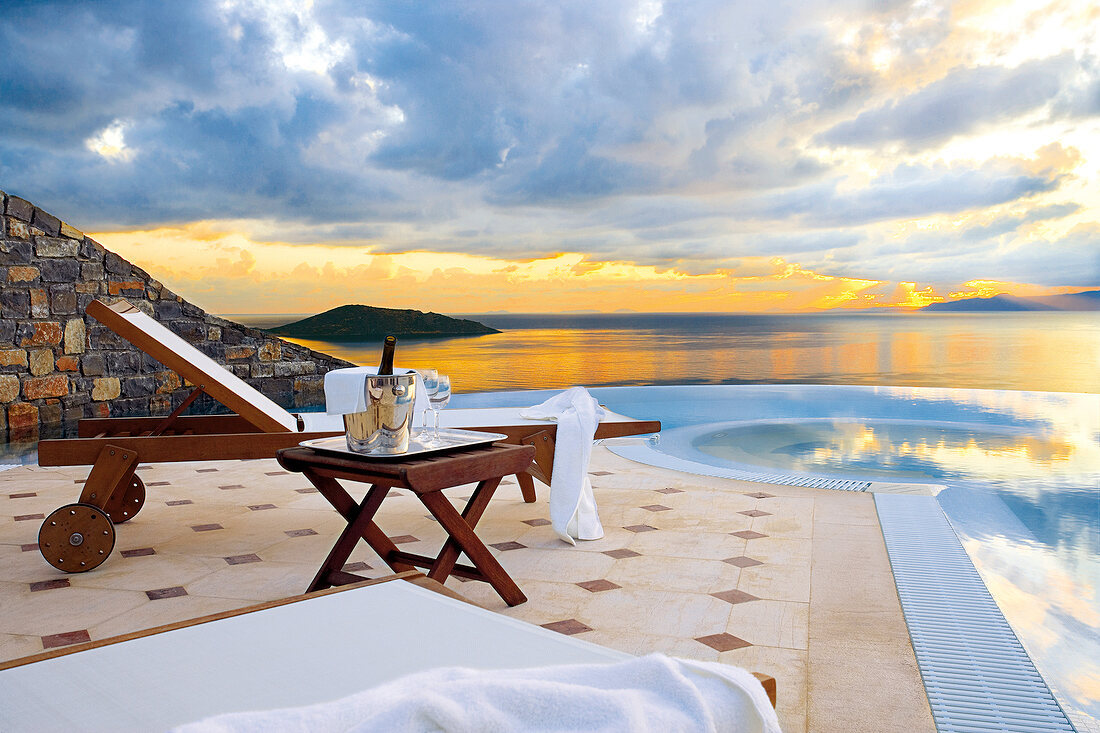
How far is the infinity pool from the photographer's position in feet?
7.78

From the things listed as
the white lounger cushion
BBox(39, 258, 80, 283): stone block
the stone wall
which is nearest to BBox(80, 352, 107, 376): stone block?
the stone wall

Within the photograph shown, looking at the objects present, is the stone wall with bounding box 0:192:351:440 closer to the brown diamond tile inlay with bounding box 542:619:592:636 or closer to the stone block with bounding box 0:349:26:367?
the stone block with bounding box 0:349:26:367

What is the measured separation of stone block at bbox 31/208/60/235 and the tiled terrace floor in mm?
3329

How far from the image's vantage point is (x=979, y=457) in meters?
5.32

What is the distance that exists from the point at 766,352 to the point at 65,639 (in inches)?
634

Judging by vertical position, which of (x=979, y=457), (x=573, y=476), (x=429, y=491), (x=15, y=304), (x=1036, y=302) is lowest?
(x=979, y=457)

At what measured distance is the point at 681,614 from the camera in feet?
7.55

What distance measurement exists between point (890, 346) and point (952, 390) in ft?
31.5

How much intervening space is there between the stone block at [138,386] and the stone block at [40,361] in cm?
72

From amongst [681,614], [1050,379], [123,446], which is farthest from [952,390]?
[123,446]

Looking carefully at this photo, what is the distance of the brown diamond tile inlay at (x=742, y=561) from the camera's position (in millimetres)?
2793

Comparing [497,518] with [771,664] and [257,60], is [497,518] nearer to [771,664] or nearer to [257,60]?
[771,664]

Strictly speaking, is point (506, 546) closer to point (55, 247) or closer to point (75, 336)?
point (75, 336)

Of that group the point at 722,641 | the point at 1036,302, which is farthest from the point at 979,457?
the point at 1036,302
